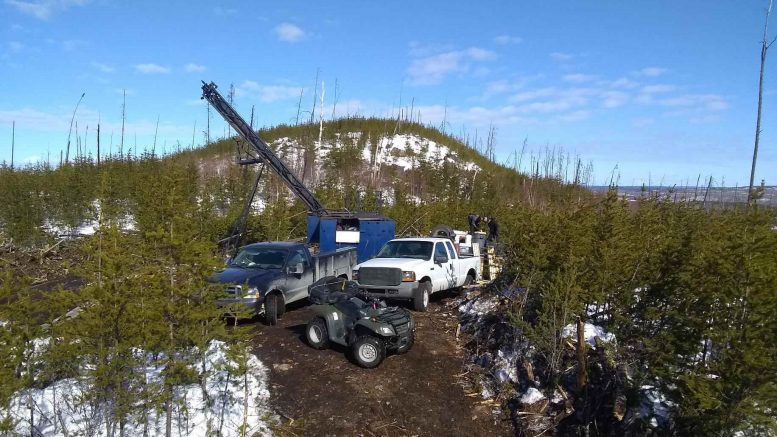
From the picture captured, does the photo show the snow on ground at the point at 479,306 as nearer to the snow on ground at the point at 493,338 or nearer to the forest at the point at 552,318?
the snow on ground at the point at 493,338

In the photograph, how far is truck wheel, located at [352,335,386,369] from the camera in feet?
26.7

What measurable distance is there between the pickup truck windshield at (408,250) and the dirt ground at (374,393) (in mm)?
2896

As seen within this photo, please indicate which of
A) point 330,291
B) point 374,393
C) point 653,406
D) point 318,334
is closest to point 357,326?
point 318,334

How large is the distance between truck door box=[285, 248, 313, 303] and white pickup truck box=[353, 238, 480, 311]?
1.20m

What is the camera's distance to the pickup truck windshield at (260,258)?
10836mm

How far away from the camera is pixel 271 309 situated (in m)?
10.2

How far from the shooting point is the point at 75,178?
76.2ft

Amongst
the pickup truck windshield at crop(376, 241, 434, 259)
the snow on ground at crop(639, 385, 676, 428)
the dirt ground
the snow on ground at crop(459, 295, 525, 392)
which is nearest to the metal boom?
the pickup truck windshield at crop(376, 241, 434, 259)

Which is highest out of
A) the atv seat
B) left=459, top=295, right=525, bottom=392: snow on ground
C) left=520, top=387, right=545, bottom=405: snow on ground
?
the atv seat

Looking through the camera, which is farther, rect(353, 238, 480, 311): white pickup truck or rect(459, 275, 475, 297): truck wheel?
rect(459, 275, 475, 297): truck wheel

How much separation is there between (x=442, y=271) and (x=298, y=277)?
3.79m

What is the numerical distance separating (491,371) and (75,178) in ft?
77.4

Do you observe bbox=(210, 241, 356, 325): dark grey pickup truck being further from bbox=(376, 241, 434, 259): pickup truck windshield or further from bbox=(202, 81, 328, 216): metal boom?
bbox=(202, 81, 328, 216): metal boom

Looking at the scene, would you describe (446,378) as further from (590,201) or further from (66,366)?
(66,366)
